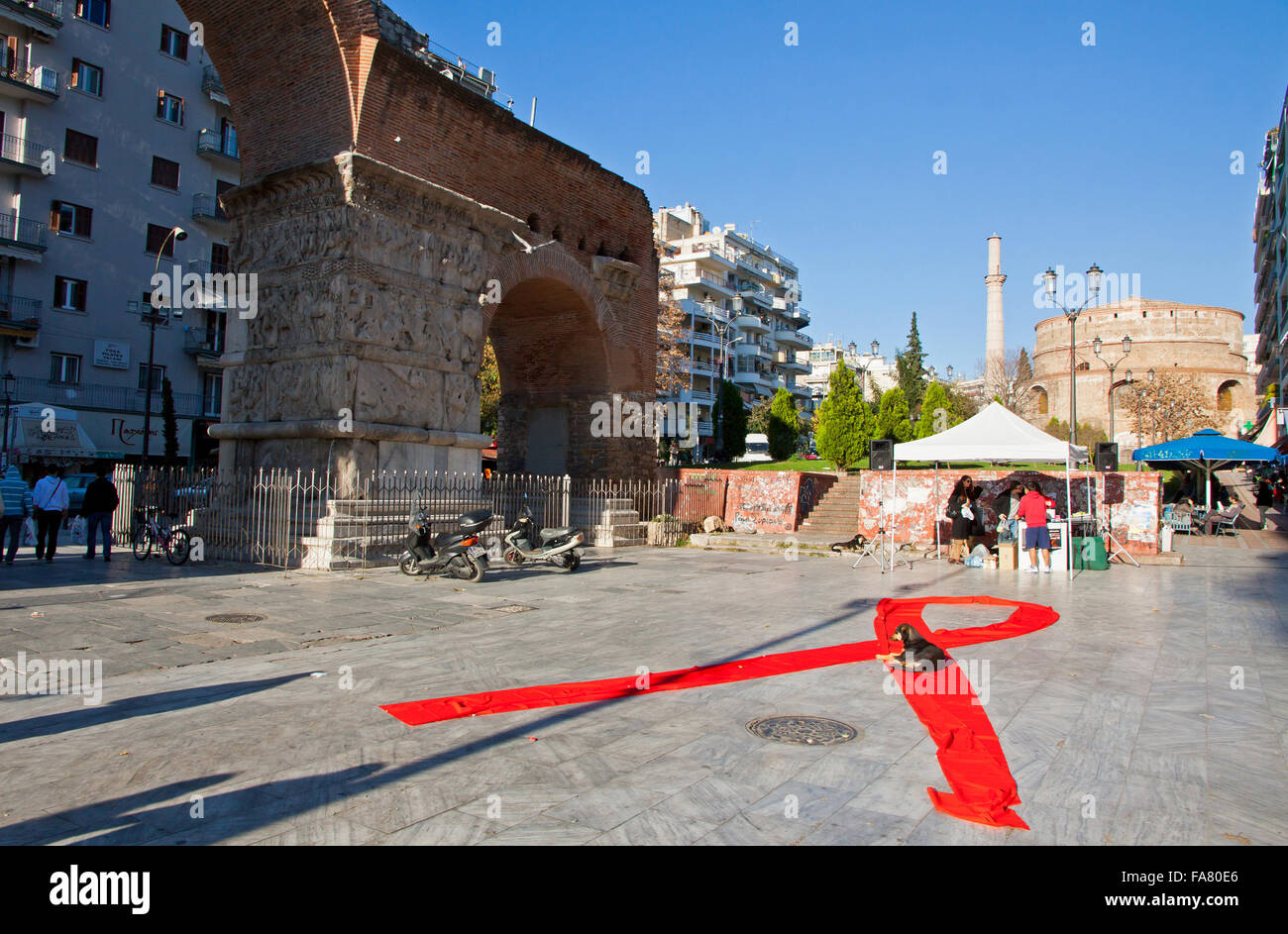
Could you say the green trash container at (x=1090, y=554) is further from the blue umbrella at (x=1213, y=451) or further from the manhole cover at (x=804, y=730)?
the manhole cover at (x=804, y=730)

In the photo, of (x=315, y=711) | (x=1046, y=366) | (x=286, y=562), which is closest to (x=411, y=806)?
(x=315, y=711)

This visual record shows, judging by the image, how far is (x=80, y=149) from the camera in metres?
30.4

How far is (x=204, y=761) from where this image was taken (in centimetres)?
443

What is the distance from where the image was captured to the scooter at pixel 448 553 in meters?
12.1

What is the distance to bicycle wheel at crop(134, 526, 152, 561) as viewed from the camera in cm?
1400

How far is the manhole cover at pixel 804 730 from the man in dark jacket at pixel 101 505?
41.7 feet

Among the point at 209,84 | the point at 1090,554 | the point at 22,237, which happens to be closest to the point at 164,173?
the point at 209,84

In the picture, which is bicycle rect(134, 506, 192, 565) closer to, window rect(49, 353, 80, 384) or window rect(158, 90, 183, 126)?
window rect(49, 353, 80, 384)

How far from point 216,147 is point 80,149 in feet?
17.3

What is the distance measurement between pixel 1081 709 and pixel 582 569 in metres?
9.44

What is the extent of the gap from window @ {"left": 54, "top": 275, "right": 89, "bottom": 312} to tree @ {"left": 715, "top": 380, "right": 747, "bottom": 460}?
28.7m

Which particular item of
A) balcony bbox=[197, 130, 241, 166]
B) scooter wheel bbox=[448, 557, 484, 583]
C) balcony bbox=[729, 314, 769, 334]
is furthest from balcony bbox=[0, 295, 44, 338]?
balcony bbox=[729, 314, 769, 334]

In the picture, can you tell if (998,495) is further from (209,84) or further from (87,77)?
(209,84)
